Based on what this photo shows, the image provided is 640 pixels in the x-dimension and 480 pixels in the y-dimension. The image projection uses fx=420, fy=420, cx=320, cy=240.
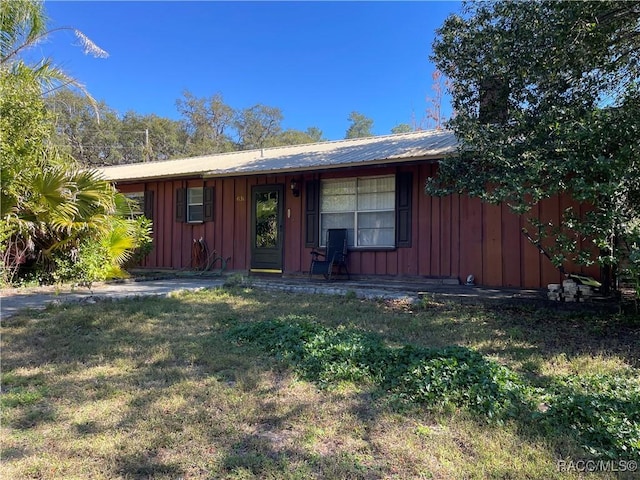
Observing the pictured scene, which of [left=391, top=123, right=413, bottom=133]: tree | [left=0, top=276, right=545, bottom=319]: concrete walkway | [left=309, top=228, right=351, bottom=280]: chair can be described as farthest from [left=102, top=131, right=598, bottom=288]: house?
[left=391, top=123, right=413, bottom=133]: tree

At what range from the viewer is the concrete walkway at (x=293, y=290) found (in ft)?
17.8

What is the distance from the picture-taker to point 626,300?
5168mm

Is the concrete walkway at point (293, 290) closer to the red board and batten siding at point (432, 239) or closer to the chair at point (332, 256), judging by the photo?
the chair at point (332, 256)

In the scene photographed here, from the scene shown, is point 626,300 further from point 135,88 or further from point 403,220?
point 135,88

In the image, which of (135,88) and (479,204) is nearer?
(479,204)

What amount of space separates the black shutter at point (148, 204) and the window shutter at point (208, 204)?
1.76m

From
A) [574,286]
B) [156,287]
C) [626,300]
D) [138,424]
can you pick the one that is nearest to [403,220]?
[574,286]

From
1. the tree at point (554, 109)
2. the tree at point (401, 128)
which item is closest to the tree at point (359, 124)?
the tree at point (401, 128)

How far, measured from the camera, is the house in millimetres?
6793

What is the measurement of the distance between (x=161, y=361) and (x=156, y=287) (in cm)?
383

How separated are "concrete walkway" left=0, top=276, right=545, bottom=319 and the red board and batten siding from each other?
1.32 ft

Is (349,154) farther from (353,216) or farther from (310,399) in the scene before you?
(310,399)

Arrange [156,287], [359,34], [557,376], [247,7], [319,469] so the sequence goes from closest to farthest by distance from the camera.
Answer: [319,469] → [557,376] → [156,287] → [247,7] → [359,34]

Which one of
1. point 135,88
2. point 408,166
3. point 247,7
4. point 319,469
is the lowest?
point 319,469
